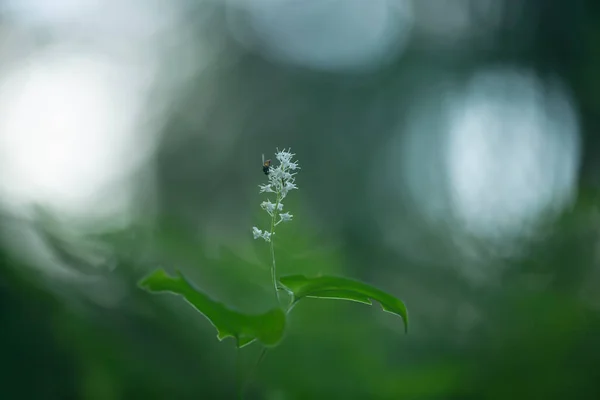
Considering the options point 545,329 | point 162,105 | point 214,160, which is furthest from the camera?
point 214,160

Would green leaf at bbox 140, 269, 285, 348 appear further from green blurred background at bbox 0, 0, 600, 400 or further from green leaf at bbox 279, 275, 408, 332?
green blurred background at bbox 0, 0, 600, 400

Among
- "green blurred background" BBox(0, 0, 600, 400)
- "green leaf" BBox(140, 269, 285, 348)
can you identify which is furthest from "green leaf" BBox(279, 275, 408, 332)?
"green blurred background" BBox(0, 0, 600, 400)

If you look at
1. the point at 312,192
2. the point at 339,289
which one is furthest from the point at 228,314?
the point at 312,192

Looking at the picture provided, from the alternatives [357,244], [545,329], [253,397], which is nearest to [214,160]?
[357,244]

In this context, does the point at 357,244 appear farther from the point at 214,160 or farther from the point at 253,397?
the point at 253,397

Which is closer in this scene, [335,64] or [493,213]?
[493,213]

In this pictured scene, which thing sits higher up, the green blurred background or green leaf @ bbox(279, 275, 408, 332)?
the green blurred background
